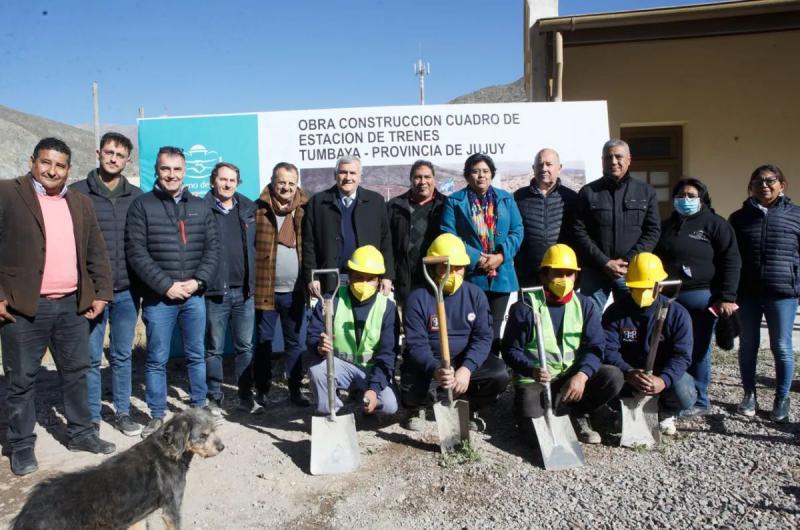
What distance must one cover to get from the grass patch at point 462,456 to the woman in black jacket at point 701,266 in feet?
6.00

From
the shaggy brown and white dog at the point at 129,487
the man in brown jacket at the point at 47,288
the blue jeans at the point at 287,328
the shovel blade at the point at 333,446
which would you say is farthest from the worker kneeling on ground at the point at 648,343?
the man in brown jacket at the point at 47,288

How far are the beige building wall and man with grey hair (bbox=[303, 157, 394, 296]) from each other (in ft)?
20.6

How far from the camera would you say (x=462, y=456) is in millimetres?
3869

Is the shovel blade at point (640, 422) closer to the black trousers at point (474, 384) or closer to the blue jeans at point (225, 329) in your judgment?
the black trousers at point (474, 384)

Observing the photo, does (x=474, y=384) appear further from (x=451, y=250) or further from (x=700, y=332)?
(x=700, y=332)

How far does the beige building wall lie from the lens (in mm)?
9547

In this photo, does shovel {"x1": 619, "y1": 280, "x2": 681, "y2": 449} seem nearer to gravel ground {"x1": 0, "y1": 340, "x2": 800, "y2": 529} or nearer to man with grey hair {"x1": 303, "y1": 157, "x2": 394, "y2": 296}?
gravel ground {"x1": 0, "y1": 340, "x2": 800, "y2": 529}

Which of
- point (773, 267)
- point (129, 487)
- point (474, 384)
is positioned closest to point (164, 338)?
point (129, 487)

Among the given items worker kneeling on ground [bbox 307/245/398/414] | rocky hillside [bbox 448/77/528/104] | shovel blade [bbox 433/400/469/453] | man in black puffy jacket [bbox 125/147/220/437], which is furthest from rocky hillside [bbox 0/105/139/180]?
shovel blade [bbox 433/400/469/453]

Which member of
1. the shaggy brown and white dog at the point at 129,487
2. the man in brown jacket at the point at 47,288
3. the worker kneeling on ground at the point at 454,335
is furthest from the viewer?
the worker kneeling on ground at the point at 454,335

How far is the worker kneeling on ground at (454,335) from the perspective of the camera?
4230 mm

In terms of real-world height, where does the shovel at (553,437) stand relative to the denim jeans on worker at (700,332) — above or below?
below

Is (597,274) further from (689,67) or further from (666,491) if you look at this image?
(689,67)

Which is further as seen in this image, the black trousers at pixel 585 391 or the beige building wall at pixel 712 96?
the beige building wall at pixel 712 96
